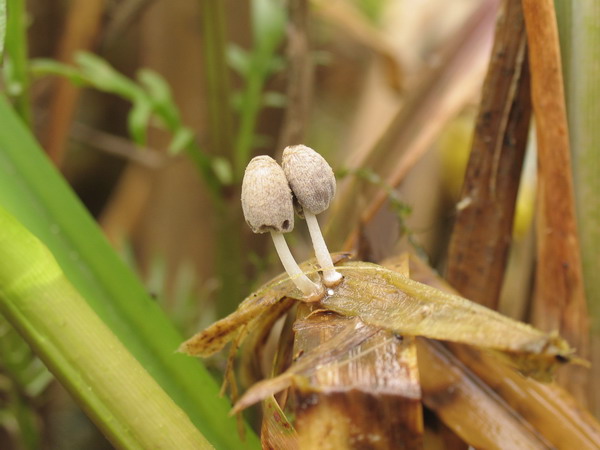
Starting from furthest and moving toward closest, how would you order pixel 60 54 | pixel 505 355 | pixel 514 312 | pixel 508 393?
pixel 60 54
pixel 514 312
pixel 508 393
pixel 505 355

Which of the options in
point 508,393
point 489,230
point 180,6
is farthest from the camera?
point 180,6

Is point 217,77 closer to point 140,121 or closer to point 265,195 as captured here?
point 140,121

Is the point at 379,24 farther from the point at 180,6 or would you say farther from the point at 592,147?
the point at 592,147

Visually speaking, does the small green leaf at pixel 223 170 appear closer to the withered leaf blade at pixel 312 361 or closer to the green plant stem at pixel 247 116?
the green plant stem at pixel 247 116

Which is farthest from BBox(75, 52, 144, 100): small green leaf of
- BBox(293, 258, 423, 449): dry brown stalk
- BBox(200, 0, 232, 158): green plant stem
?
BBox(293, 258, 423, 449): dry brown stalk

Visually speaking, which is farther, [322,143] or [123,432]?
[322,143]

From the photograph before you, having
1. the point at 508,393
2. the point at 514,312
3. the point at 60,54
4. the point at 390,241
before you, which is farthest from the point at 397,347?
the point at 60,54

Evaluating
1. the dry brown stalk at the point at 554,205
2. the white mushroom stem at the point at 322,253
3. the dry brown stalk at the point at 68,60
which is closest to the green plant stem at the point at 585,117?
the dry brown stalk at the point at 554,205
